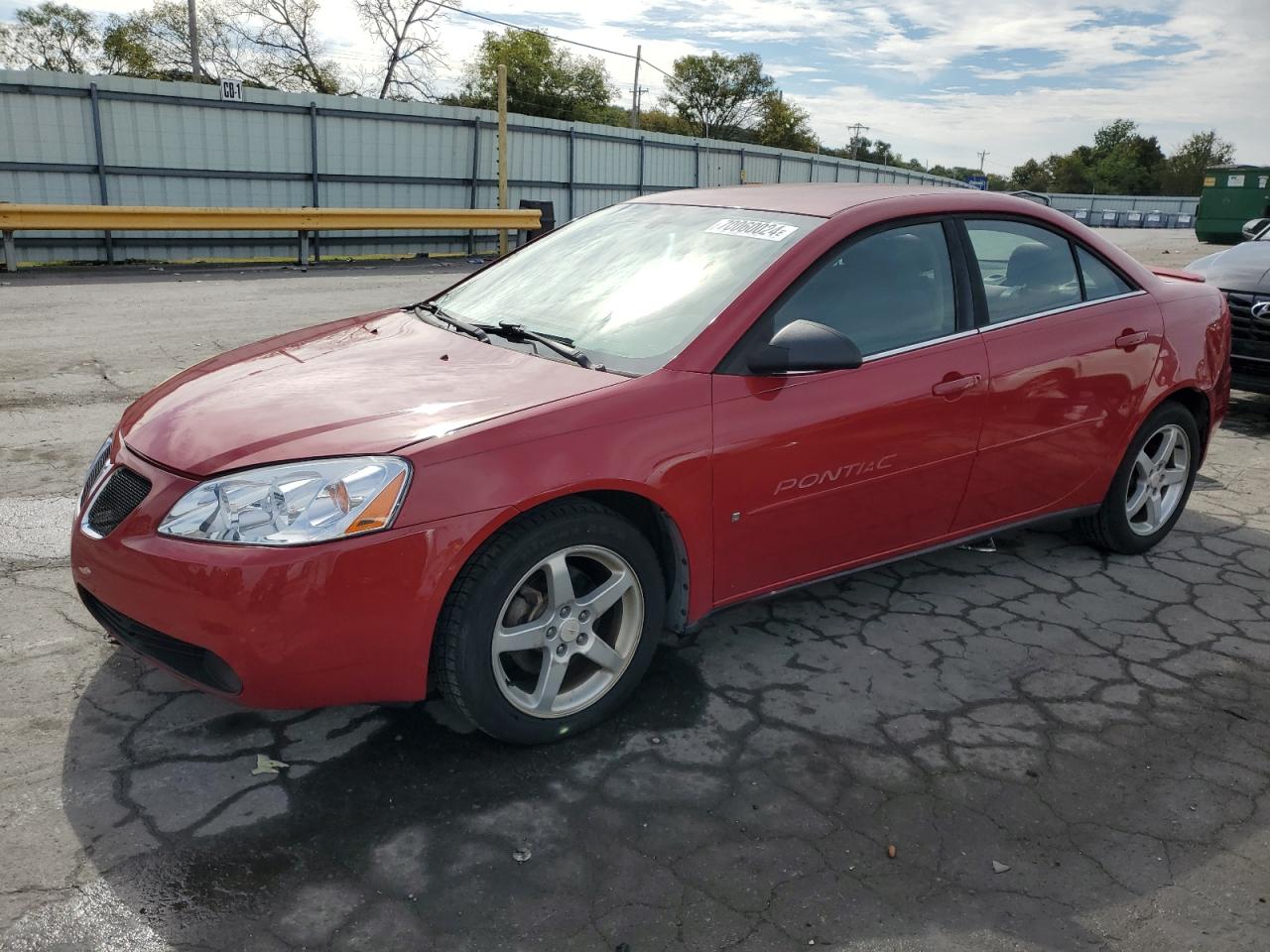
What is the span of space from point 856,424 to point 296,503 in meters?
1.79

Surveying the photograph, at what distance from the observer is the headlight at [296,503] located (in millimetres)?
2527

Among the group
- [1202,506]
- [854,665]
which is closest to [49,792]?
[854,665]

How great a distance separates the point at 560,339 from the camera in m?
3.33

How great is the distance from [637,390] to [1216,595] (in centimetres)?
289

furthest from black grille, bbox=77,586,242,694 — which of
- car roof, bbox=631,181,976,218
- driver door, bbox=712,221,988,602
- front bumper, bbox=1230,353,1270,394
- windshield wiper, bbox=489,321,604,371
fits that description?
front bumper, bbox=1230,353,1270,394

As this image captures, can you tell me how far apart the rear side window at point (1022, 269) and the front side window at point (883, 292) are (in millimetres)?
214

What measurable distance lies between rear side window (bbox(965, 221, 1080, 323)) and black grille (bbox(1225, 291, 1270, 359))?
367cm

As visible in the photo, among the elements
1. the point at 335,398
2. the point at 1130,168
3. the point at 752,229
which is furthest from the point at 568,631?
the point at 1130,168

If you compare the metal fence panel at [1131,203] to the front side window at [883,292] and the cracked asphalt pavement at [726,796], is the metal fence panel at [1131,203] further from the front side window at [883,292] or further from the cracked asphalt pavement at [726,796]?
the cracked asphalt pavement at [726,796]

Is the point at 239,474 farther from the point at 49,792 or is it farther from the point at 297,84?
the point at 297,84

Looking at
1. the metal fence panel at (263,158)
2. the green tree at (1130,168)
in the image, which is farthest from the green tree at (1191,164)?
the metal fence panel at (263,158)

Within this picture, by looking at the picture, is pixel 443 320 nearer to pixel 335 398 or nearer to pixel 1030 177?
pixel 335 398

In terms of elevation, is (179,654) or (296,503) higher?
(296,503)

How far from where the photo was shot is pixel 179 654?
267 centimetres
